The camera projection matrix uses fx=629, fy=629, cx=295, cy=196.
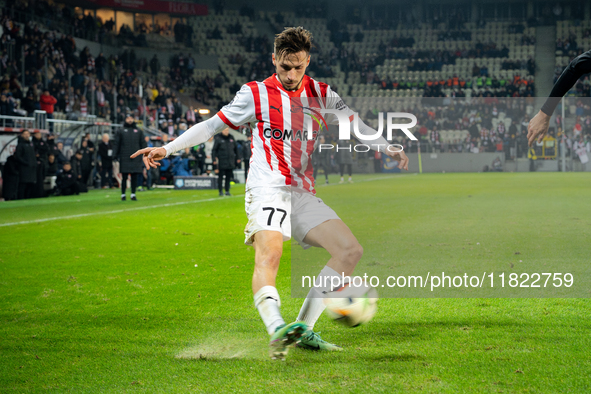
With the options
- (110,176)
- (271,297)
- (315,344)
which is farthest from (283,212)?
(110,176)

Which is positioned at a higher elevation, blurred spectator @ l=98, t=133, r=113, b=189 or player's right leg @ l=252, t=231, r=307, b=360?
blurred spectator @ l=98, t=133, r=113, b=189

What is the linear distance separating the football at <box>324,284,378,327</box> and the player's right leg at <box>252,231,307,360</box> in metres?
0.41

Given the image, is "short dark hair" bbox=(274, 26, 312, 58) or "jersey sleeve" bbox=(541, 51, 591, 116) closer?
"short dark hair" bbox=(274, 26, 312, 58)

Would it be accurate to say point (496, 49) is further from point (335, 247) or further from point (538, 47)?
point (335, 247)

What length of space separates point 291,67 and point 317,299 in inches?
53.5

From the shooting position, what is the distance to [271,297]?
3223 millimetres

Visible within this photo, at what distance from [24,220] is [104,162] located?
10.1 meters

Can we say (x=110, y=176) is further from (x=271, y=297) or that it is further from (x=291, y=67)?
(x=271, y=297)

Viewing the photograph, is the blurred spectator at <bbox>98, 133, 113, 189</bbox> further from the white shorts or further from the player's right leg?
the player's right leg

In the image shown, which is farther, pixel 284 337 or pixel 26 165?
pixel 26 165

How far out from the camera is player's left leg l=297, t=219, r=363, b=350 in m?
3.54

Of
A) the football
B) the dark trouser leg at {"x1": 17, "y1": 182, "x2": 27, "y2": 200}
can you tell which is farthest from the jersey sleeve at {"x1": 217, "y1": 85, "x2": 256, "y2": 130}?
the dark trouser leg at {"x1": 17, "y1": 182, "x2": 27, "y2": 200}

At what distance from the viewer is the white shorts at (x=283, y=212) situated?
11.5ft

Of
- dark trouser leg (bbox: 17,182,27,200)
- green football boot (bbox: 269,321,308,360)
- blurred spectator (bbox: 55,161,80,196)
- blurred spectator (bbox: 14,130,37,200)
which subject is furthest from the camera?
blurred spectator (bbox: 55,161,80,196)
